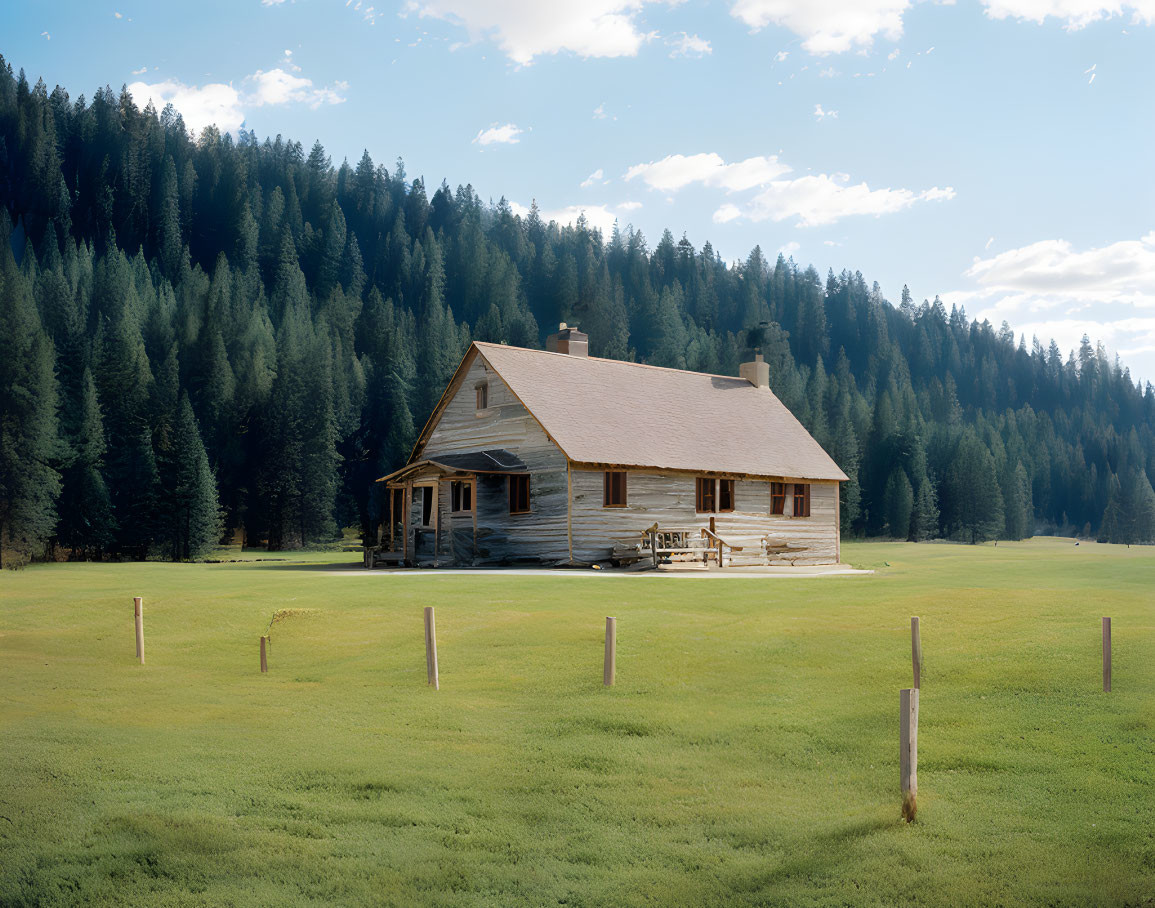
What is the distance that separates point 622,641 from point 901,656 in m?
5.10

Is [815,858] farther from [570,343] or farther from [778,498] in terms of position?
[570,343]

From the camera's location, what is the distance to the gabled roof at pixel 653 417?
39.8 metres

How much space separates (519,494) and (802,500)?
47.4 feet

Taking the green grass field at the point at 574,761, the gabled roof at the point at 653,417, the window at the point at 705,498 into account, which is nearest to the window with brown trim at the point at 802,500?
the gabled roof at the point at 653,417

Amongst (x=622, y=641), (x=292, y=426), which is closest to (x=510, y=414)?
(x=622, y=641)

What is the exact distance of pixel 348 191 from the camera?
17612 centimetres

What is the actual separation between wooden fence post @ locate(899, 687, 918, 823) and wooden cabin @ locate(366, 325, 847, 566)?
27.6m

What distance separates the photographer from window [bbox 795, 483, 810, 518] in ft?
153

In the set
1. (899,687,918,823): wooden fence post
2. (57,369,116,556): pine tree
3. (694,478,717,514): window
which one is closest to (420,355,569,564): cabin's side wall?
(694,478,717,514): window

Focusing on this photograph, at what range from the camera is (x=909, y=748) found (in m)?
9.66

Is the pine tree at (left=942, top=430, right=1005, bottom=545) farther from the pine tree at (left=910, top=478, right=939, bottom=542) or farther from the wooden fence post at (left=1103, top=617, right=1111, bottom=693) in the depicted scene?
the wooden fence post at (left=1103, top=617, right=1111, bottom=693)

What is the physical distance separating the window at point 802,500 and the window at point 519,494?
13872mm

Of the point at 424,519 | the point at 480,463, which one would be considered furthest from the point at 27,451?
the point at 480,463

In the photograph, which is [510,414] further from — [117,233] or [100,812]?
[117,233]
